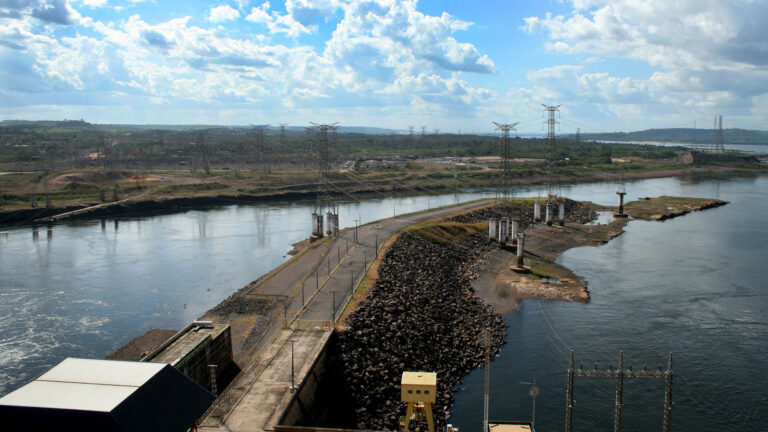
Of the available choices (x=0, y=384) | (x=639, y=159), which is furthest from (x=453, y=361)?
(x=639, y=159)

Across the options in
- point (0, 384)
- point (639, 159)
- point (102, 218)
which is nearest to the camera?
point (0, 384)

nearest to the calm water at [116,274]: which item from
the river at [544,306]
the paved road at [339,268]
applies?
the river at [544,306]

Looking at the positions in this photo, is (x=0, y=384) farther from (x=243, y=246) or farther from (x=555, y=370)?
(x=243, y=246)

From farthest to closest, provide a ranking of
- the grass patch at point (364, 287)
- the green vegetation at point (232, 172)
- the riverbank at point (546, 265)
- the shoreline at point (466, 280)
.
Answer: the green vegetation at point (232, 172), the riverbank at point (546, 265), the grass patch at point (364, 287), the shoreline at point (466, 280)

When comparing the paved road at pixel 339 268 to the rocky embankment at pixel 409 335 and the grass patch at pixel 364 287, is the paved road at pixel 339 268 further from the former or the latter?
the rocky embankment at pixel 409 335

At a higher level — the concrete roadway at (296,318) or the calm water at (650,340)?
the concrete roadway at (296,318)

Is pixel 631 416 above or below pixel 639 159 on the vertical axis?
below

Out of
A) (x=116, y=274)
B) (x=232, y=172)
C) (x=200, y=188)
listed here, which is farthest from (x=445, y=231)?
(x=232, y=172)
